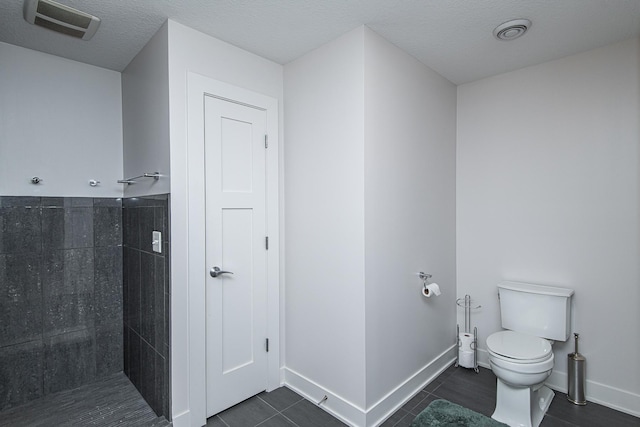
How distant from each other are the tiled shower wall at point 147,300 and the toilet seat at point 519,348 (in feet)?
6.61

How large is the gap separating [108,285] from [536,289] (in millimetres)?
3196

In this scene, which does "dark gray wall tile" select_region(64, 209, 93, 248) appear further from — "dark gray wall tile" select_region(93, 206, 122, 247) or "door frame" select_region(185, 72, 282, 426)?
"door frame" select_region(185, 72, 282, 426)

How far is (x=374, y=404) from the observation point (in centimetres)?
201

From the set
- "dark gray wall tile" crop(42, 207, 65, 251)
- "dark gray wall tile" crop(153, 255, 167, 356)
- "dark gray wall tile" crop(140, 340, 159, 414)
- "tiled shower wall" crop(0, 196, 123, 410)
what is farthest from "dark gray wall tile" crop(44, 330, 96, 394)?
"dark gray wall tile" crop(153, 255, 167, 356)

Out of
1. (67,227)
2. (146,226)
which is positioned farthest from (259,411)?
(67,227)

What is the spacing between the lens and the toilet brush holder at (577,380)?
2207 mm

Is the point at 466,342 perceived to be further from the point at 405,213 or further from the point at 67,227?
the point at 67,227

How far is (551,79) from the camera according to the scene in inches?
95.1

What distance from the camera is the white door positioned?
2096 mm

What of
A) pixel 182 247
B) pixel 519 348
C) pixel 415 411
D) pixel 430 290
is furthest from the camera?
pixel 430 290

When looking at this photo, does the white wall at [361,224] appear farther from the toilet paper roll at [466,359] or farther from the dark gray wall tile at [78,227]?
the dark gray wall tile at [78,227]

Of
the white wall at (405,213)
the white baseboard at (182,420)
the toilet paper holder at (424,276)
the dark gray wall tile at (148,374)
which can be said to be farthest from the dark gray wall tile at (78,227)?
the toilet paper holder at (424,276)

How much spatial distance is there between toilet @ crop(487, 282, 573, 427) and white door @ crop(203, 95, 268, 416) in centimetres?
157

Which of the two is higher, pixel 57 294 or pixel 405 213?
pixel 405 213
